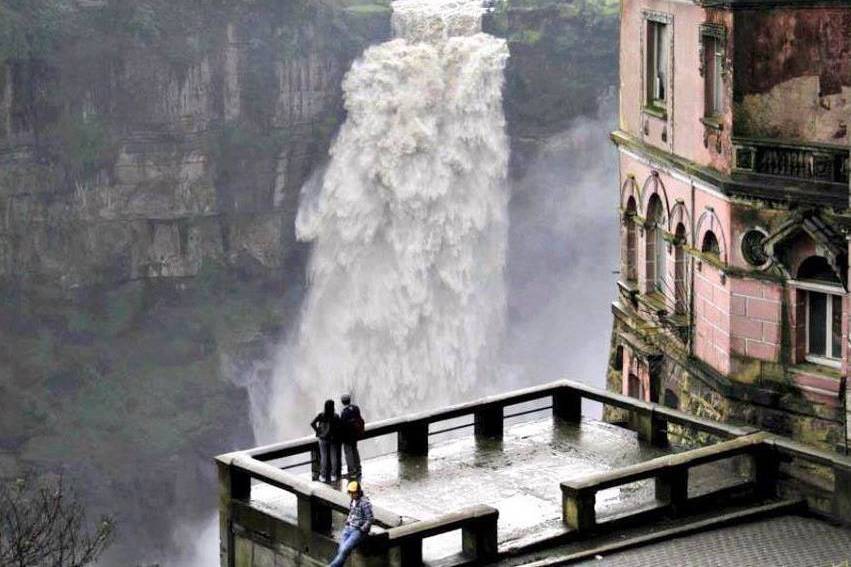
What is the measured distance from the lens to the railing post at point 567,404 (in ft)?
118

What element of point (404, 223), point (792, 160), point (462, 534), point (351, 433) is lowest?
point (404, 223)

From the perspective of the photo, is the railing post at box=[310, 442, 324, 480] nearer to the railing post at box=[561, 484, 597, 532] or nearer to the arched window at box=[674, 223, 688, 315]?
the railing post at box=[561, 484, 597, 532]

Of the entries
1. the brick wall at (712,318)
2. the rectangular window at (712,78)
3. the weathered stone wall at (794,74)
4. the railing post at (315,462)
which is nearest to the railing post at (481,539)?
the railing post at (315,462)

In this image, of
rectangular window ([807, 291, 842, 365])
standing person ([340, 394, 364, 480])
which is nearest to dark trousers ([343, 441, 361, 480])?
standing person ([340, 394, 364, 480])

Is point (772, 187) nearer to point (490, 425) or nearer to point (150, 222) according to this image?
point (490, 425)

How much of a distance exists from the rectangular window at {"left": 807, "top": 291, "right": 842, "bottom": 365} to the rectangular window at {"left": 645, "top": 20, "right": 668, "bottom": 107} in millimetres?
7763

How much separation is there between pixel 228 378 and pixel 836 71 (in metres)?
84.8

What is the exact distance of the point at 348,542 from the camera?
89.9 feet

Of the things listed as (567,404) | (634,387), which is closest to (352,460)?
(567,404)

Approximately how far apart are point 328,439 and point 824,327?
1038cm

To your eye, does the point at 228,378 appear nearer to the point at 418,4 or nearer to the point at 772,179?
the point at 418,4

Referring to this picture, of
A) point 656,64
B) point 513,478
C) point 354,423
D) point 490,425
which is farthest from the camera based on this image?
point 656,64

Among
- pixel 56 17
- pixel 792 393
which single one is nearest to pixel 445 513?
pixel 792 393

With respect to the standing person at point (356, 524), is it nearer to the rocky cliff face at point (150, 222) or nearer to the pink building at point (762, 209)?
the pink building at point (762, 209)
